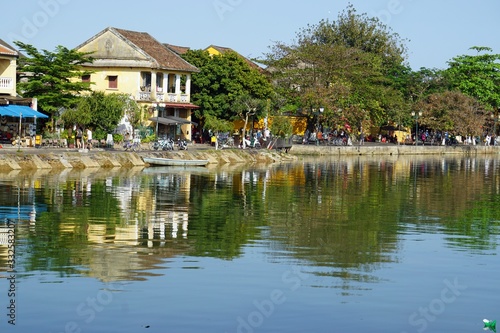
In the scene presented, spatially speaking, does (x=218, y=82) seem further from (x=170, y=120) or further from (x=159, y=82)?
(x=170, y=120)

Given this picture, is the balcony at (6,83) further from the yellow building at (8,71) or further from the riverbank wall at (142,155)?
the riverbank wall at (142,155)

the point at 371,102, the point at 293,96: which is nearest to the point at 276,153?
the point at 293,96

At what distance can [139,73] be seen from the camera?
2857 inches

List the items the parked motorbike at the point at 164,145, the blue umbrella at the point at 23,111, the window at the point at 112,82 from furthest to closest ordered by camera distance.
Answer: the window at the point at 112,82 → the parked motorbike at the point at 164,145 → the blue umbrella at the point at 23,111

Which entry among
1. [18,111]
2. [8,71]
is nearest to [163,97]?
[8,71]

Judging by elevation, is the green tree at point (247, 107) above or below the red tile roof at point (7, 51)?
below

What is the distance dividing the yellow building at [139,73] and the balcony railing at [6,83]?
470 inches

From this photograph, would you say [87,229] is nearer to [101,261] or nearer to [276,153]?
[101,261]
